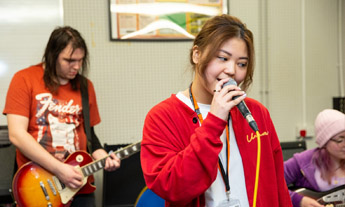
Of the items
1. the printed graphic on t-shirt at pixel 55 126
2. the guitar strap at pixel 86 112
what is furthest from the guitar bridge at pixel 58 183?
the guitar strap at pixel 86 112

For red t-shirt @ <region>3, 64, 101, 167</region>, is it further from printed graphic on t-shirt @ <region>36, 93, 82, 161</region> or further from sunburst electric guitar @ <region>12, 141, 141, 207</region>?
sunburst electric guitar @ <region>12, 141, 141, 207</region>

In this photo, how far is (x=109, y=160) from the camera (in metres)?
2.40

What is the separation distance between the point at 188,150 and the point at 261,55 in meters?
2.63

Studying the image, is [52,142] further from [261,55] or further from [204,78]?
[261,55]

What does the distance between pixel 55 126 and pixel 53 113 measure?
0.08 meters

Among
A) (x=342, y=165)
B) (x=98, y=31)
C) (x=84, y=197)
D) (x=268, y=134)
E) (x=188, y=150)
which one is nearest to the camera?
(x=188, y=150)

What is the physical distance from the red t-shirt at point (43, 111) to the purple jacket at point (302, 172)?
1.39 meters

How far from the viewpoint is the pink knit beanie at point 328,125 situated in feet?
7.00

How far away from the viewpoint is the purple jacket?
2.19 m

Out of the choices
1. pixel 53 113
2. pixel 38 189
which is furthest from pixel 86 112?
pixel 38 189

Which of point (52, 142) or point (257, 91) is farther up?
point (257, 91)

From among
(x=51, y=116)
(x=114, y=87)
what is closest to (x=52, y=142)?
(x=51, y=116)

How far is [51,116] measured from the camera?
2.28 metres

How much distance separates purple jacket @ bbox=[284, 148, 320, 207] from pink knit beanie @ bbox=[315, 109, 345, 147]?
118 mm
